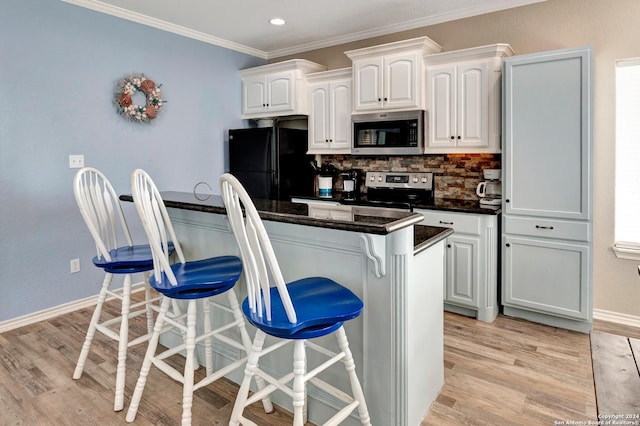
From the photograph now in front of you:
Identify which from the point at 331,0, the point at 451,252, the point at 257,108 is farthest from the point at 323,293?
the point at 257,108

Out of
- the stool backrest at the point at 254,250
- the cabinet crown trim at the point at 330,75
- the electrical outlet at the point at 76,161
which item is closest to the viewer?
the stool backrest at the point at 254,250

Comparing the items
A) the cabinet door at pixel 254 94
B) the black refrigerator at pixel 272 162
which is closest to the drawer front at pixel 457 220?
the black refrigerator at pixel 272 162

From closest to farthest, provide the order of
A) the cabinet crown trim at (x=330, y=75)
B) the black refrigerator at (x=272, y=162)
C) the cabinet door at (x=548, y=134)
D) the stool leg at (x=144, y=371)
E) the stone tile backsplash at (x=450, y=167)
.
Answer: the stool leg at (x=144, y=371), the cabinet door at (x=548, y=134), the stone tile backsplash at (x=450, y=167), the cabinet crown trim at (x=330, y=75), the black refrigerator at (x=272, y=162)

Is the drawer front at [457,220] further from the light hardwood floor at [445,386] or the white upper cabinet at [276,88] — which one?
the white upper cabinet at [276,88]

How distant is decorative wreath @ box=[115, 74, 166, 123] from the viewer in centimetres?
360

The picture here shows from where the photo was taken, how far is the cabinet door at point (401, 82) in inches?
137

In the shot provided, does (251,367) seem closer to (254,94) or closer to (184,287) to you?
(184,287)

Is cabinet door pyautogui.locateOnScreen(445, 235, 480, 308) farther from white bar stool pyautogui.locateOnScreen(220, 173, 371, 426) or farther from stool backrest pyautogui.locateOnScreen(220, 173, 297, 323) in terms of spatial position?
stool backrest pyautogui.locateOnScreen(220, 173, 297, 323)

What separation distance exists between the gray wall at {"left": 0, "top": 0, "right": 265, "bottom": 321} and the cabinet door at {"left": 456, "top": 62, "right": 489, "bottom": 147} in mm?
2653

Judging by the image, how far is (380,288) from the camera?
1.66 meters

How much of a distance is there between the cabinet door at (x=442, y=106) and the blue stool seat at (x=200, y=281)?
2.22 m

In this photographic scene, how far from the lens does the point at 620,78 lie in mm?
2953

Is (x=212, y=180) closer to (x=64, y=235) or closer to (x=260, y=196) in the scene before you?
(x=260, y=196)

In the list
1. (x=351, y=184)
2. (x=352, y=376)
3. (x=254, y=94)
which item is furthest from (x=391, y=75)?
(x=352, y=376)
